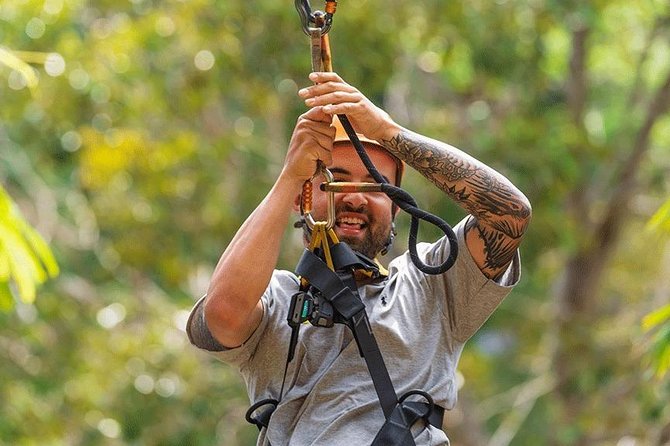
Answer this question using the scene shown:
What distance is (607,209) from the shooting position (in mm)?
13602

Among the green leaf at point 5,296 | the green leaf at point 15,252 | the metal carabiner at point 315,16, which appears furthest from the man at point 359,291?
the green leaf at point 5,296

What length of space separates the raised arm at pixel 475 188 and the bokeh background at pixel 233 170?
667cm

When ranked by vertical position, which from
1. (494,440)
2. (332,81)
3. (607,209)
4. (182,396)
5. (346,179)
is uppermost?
(332,81)

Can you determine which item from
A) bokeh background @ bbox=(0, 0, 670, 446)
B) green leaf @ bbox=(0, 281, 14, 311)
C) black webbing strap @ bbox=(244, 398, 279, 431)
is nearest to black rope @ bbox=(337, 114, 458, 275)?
black webbing strap @ bbox=(244, 398, 279, 431)

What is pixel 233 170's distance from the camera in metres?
13.1

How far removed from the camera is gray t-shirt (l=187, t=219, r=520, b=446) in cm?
399

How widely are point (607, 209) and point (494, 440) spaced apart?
2748mm

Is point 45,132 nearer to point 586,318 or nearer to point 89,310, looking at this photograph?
point 89,310

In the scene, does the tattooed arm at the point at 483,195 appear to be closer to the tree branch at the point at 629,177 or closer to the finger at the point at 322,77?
the finger at the point at 322,77

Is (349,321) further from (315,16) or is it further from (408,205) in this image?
(315,16)

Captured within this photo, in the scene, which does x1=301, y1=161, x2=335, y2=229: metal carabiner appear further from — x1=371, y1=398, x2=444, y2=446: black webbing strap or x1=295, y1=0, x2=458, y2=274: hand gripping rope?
x1=371, y1=398, x2=444, y2=446: black webbing strap

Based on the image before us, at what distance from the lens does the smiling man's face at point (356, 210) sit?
13.7 ft

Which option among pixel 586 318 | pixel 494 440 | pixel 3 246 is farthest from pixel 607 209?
pixel 3 246

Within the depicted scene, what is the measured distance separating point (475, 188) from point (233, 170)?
9056 mm
